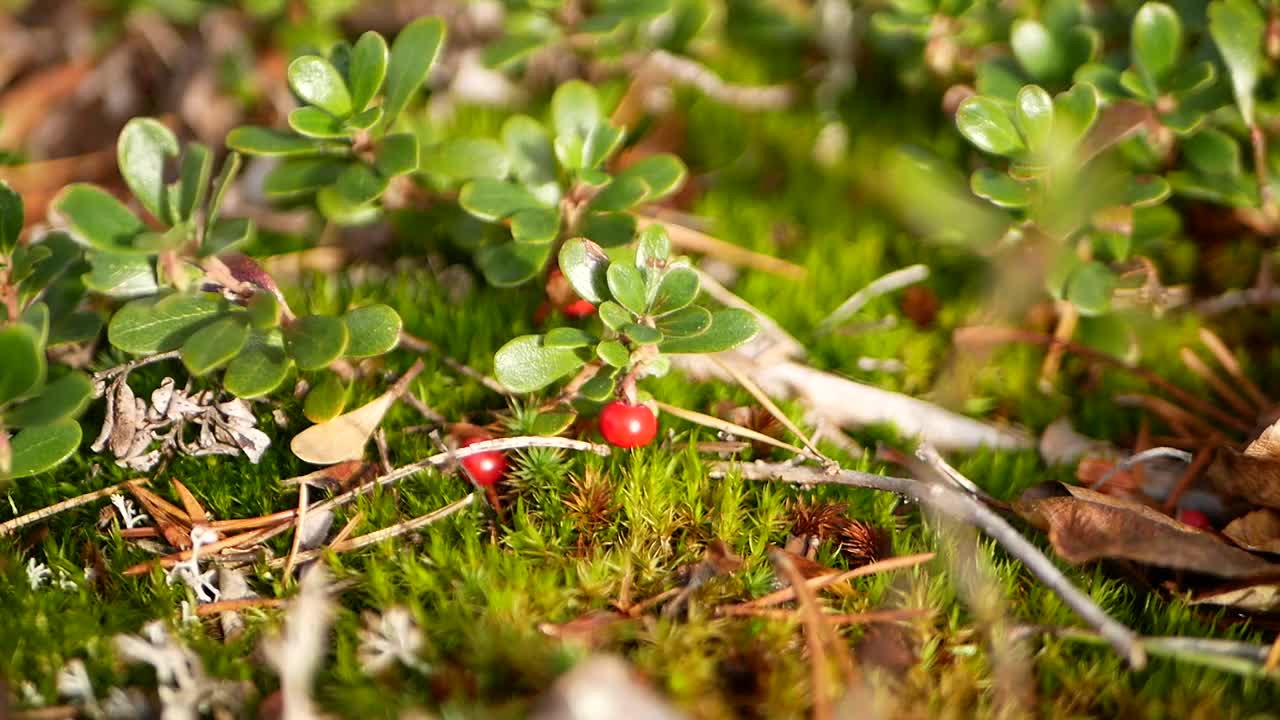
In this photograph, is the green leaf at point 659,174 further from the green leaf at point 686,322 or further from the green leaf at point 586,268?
the green leaf at point 686,322

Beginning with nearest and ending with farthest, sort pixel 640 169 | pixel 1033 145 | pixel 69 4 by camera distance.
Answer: pixel 1033 145
pixel 640 169
pixel 69 4

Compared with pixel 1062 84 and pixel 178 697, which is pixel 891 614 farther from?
pixel 1062 84

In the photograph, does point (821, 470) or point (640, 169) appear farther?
point (640, 169)

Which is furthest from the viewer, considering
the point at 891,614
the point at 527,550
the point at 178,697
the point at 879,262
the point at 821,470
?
the point at 879,262

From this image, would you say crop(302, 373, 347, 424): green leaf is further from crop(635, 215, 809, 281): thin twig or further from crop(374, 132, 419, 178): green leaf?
crop(635, 215, 809, 281): thin twig

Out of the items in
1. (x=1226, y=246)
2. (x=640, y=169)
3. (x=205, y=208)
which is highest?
(x=640, y=169)

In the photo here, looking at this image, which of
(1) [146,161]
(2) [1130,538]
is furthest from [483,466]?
(2) [1130,538]

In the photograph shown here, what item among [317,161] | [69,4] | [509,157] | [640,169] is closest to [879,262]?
[640,169]

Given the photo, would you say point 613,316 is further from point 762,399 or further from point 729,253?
point 729,253
